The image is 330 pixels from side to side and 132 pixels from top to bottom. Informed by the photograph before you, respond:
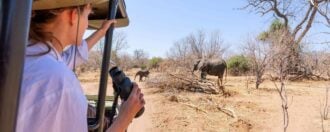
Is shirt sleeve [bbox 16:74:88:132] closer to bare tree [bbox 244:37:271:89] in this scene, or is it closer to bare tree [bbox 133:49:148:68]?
bare tree [bbox 244:37:271:89]

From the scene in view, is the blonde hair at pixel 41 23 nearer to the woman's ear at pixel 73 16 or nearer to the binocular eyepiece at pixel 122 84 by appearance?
the woman's ear at pixel 73 16

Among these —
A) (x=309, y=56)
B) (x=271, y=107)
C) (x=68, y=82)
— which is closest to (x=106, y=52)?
(x=68, y=82)

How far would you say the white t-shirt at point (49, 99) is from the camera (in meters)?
0.69

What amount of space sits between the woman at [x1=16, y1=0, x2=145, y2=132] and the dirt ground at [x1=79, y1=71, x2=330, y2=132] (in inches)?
271

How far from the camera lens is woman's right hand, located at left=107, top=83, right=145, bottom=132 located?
964mm

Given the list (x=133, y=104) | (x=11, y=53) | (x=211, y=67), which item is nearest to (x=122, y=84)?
(x=133, y=104)

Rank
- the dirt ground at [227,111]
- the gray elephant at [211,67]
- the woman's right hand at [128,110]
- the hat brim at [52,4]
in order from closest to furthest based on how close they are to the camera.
Answer: the hat brim at [52,4] → the woman's right hand at [128,110] → the dirt ground at [227,111] → the gray elephant at [211,67]

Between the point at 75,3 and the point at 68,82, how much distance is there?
19cm

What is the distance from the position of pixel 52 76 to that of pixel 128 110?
0.32 metres

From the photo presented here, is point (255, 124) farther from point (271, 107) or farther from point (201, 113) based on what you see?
point (271, 107)

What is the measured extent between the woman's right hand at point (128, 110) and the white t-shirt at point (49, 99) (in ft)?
0.74

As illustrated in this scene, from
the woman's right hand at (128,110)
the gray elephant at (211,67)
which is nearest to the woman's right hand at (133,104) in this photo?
the woman's right hand at (128,110)

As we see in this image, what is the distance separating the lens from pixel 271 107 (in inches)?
430

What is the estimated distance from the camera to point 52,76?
70 centimetres
